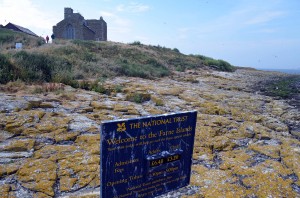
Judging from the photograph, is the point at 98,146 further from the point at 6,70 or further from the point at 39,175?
the point at 6,70

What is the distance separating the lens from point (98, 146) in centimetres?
436

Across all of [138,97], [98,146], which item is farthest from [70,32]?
[98,146]

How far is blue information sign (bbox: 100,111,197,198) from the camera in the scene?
243cm

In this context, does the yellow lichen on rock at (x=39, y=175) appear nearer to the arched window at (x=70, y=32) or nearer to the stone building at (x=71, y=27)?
the stone building at (x=71, y=27)

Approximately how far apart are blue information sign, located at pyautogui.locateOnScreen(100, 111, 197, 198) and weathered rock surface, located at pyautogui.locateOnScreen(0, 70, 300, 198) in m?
0.82

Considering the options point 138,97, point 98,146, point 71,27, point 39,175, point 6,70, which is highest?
point 71,27

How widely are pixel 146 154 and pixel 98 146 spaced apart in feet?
6.23

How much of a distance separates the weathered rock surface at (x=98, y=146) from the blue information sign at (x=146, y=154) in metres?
0.82

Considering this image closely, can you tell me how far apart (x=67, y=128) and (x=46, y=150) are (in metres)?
0.76

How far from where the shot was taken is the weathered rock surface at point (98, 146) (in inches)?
138

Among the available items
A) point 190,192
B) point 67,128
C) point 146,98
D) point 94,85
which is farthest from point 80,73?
point 190,192

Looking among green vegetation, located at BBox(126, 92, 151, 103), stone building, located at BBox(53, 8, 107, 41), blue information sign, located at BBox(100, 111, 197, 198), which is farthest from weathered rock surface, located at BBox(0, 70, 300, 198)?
stone building, located at BBox(53, 8, 107, 41)

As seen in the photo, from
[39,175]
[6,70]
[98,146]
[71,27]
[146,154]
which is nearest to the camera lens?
[146,154]

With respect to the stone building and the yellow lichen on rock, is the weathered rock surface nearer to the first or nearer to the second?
the yellow lichen on rock
